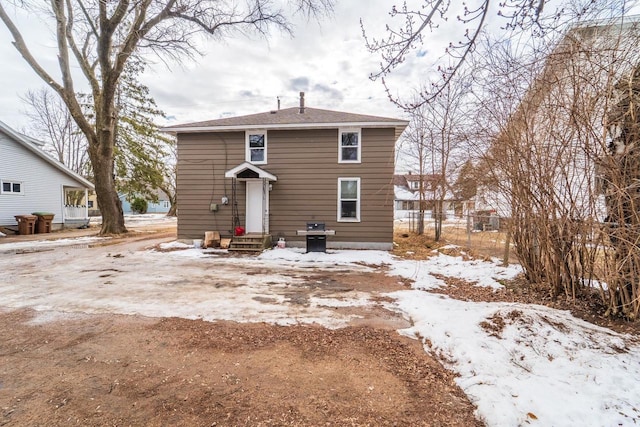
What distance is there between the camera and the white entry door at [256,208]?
10094mm

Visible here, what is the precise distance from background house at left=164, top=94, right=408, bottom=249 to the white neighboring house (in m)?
9.87

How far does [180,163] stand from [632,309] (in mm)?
11575

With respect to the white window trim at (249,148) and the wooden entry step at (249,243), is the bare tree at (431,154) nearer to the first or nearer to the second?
the white window trim at (249,148)

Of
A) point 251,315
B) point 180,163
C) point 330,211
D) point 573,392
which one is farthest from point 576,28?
point 180,163

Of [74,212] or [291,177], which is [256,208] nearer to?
[291,177]

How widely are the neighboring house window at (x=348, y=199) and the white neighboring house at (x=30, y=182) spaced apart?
15.6m

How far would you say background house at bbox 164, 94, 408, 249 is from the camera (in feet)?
32.3

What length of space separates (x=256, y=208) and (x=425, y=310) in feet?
24.1

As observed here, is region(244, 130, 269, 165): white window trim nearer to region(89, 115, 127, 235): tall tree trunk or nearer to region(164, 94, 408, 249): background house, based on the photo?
region(164, 94, 408, 249): background house

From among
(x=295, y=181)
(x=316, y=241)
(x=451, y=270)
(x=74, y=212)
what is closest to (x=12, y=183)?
(x=74, y=212)

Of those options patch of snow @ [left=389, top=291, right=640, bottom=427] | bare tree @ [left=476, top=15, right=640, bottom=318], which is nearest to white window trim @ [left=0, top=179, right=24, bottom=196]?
patch of snow @ [left=389, top=291, right=640, bottom=427]

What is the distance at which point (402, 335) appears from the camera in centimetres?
343

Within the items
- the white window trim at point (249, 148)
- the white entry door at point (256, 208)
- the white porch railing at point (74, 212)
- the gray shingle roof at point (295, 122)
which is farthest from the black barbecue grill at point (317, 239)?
the white porch railing at point (74, 212)

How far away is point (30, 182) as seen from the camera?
48.9 feet
